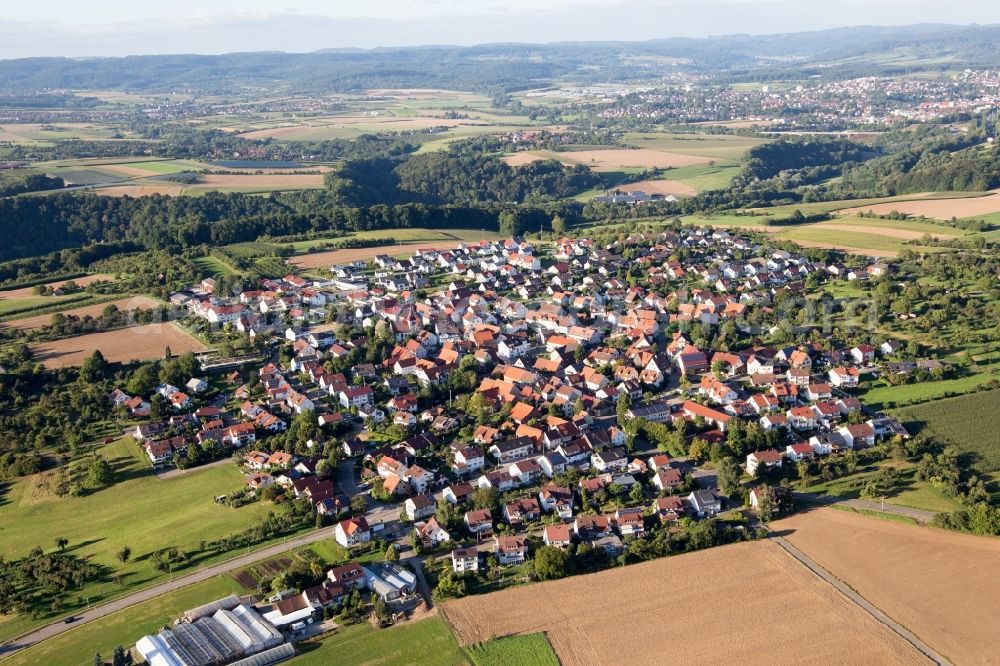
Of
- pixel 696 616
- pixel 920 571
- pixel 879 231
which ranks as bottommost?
pixel 696 616

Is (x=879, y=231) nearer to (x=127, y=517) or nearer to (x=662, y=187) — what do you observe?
(x=662, y=187)

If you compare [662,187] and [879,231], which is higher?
[662,187]

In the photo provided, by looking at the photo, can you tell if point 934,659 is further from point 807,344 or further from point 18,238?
point 18,238

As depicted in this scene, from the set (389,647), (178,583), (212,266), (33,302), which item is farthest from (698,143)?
(389,647)

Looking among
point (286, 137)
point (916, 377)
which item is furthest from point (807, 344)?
point (286, 137)

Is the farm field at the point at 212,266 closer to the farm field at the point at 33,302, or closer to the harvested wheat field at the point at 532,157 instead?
the farm field at the point at 33,302
